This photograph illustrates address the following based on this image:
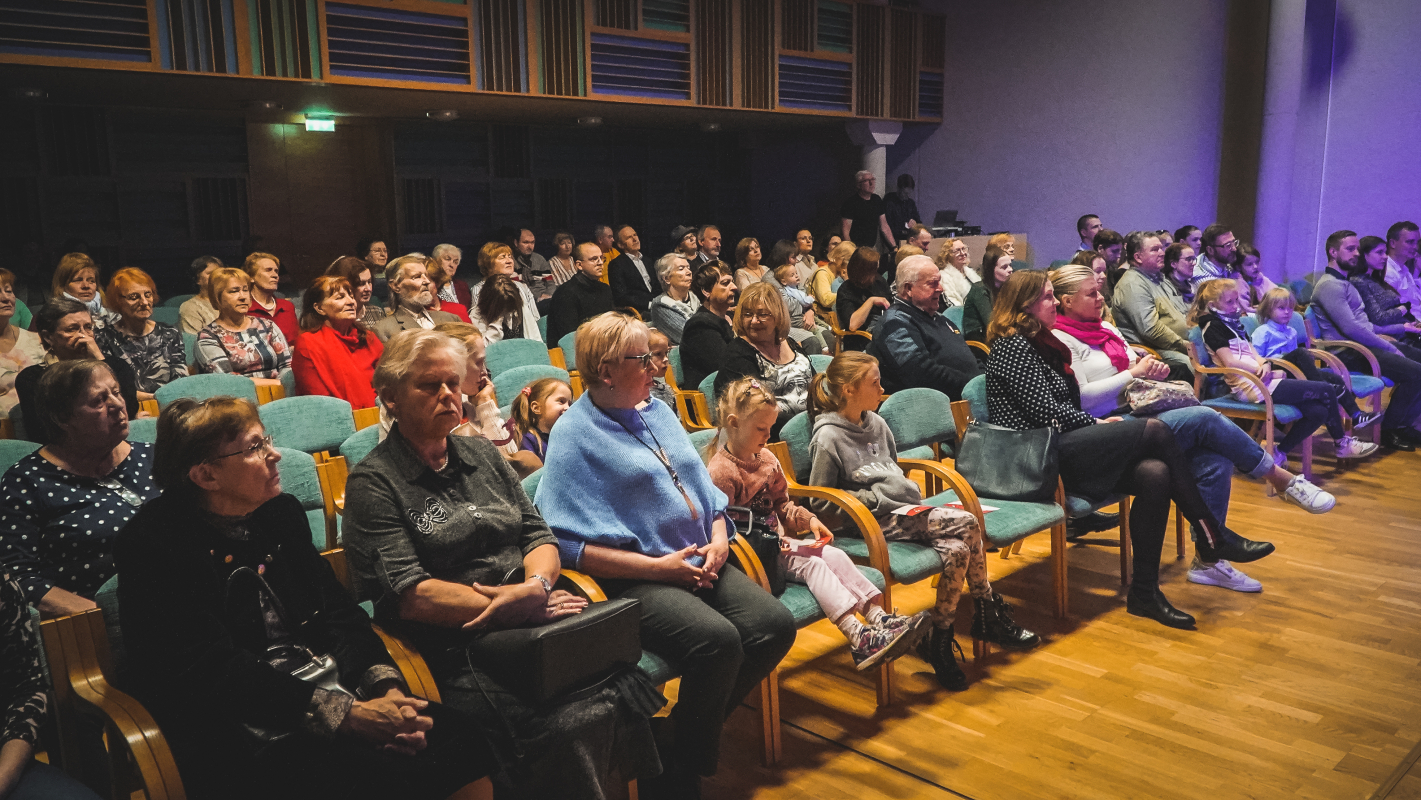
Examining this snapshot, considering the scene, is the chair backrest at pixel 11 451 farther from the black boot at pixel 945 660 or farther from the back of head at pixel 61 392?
→ the black boot at pixel 945 660

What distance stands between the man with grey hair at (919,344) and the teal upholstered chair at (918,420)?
0.50 meters

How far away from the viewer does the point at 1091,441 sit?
140 inches

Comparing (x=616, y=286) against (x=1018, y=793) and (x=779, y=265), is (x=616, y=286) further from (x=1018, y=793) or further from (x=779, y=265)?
(x=1018, y=793)

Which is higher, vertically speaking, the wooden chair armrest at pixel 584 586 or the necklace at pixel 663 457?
the necklace at pixel 663 457

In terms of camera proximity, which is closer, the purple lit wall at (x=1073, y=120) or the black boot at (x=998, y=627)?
the black boot at (x=998, y=627)

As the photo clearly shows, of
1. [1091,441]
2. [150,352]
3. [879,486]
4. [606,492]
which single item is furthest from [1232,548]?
[150,352]

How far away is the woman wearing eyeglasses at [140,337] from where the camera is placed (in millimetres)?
4273

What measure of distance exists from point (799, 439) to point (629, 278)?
15.0 ft

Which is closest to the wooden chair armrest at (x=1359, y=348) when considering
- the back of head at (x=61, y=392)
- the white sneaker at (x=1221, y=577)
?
the white sneaker at (x=1221, y=577)

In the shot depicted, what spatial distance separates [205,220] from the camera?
29.2 feet

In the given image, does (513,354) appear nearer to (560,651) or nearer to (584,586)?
(584,586)

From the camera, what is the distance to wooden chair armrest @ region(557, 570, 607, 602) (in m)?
2.33

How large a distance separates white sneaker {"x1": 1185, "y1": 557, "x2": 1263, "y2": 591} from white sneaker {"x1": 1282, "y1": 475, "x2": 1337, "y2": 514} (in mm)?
356

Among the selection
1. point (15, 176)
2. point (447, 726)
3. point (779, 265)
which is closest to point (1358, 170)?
point (779, 265)
